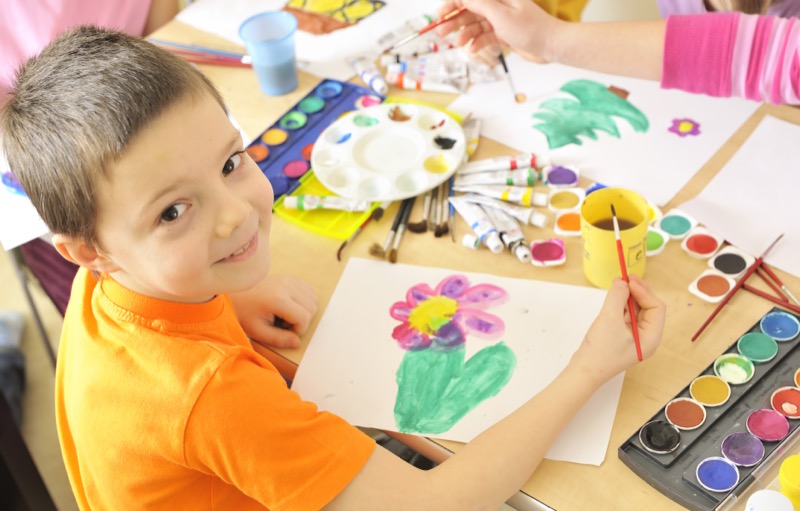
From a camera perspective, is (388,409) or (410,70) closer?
(388,409)

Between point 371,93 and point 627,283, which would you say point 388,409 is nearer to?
point 627,283

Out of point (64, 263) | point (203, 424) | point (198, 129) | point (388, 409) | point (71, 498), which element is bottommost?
point (71, 498)

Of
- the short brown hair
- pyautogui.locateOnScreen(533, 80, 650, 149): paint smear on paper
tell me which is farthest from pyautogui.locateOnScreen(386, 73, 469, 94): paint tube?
the short brown hair

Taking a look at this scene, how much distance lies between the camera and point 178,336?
0.90 meters

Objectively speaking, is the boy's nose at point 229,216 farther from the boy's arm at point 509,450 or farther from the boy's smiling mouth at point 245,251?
the boy's arm at point 509,450

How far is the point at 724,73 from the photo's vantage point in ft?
3.77

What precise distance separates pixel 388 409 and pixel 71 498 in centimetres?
118

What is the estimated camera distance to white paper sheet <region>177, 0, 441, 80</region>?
152 centimetres

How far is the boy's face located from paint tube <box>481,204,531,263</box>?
1.19ft

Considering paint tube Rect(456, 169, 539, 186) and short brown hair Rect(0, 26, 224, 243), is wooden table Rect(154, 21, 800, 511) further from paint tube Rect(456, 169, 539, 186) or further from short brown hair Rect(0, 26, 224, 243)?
short brown hair Rect(0, 26, 224, 243)

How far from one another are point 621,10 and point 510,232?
1021 millimetres

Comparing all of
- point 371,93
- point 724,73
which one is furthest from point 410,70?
point 724,73

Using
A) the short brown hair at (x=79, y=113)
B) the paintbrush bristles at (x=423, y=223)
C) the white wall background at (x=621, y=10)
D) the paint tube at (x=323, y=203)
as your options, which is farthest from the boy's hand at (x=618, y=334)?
the white wall background at (x=621, y=10)

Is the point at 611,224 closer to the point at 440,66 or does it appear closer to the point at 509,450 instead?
the point at 509,450
